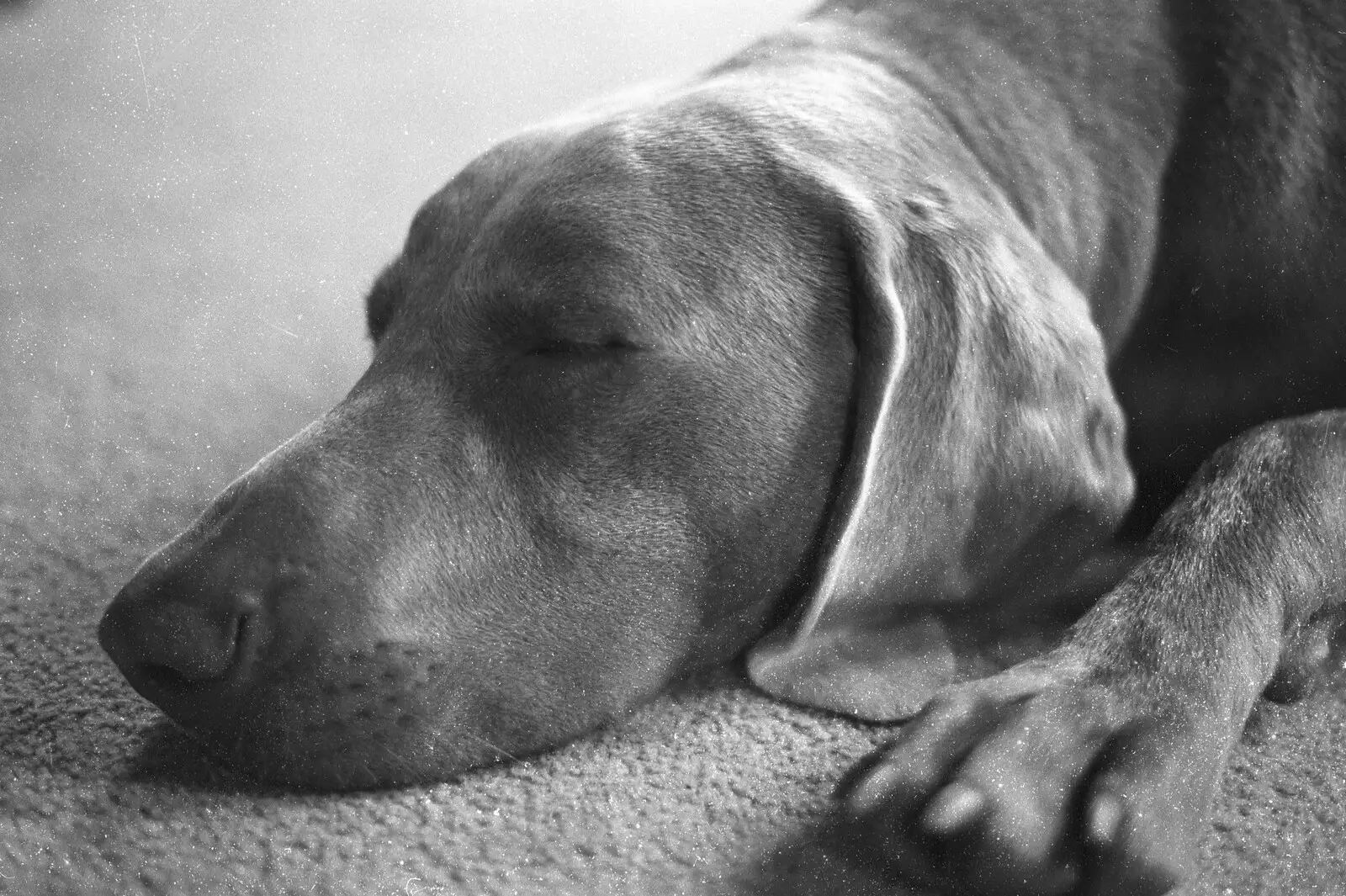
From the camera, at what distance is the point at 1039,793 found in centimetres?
103

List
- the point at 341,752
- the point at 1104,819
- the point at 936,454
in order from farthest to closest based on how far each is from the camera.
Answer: the point at 936,454
the point at 341,752
the point at 1104,819

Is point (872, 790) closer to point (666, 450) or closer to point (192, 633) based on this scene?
point (666, 450)

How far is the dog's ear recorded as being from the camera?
1.24m

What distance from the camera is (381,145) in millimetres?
1575

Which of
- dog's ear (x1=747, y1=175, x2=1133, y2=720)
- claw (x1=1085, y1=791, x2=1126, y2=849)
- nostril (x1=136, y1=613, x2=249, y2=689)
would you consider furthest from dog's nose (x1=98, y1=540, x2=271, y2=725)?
claw (x1=1085, y1=791, x2=1126, y2=849)

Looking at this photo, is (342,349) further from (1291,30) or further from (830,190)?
(1291,30)

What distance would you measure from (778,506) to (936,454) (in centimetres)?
17

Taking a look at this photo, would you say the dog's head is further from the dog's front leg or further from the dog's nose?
the dog's front leg

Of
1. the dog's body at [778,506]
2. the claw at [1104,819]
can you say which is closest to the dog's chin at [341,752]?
the dog's body at [778,506]

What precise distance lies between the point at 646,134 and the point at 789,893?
0.78 metres

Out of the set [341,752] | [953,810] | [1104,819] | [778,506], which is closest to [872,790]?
[953,810]

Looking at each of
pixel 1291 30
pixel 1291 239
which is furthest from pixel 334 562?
pixel 1291 30

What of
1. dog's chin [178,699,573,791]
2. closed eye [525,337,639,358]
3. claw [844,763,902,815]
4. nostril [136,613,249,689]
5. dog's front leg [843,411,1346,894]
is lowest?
dog's front leg [843,411,1346,894]

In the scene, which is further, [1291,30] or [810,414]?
[1291,30]
